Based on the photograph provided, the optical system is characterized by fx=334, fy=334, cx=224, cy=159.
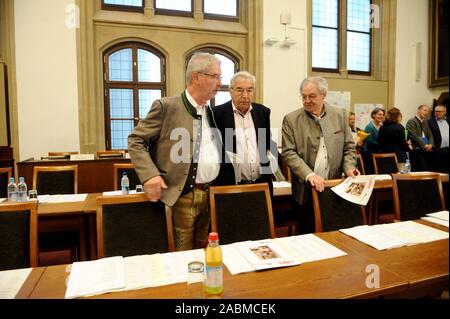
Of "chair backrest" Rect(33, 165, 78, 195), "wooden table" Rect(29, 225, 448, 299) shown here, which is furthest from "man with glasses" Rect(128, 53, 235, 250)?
"chair backrest" Rect(33, 165, 78, 195)

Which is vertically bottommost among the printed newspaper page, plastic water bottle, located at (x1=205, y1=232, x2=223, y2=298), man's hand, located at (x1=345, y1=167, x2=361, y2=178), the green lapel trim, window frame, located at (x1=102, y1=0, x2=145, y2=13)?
plastic water bottle, located at (x1=205, y1=232, x2=223, y2=298)

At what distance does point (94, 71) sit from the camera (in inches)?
228

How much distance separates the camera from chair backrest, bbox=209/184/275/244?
5.83 ft

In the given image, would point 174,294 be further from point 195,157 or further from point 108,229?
point 195,157

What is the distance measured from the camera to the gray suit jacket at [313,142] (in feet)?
7.26

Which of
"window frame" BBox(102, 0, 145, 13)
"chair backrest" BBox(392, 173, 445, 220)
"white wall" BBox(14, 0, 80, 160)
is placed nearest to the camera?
"chair backrest" BBox(392, 173, 445, 220)

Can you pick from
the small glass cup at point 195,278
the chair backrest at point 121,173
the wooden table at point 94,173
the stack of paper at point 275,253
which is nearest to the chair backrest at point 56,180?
the chair backrest at point 121,173

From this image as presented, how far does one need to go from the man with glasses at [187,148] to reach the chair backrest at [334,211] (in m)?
0.61

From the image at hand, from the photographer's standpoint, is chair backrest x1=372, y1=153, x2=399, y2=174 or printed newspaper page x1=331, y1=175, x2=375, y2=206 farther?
chair backrest x1=372, y1=153, x2=399, y2=174

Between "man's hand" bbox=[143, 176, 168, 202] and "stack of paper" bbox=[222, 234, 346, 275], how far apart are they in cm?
43

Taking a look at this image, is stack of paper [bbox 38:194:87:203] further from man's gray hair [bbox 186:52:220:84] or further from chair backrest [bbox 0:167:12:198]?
man's gray hair [bbox 186:52:220:84]

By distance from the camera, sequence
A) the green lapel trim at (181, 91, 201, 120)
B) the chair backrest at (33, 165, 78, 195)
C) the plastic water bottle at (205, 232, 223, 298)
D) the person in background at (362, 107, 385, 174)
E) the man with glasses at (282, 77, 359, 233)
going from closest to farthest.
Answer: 1. the plastic water bottle at (205, 232, 223, 298)
2. the green lapel trim at (181, 91, 201, 120)
3. the man with glasses at (282, 77, 359, 233)
4. the chair backrest at (33, 165, 78, 195)
5. the person in background at (362, 107, 385, 174)

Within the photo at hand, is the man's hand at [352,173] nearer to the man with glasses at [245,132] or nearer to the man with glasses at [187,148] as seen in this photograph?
the man with glasses at [245,132]

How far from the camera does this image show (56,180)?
2.98 m
